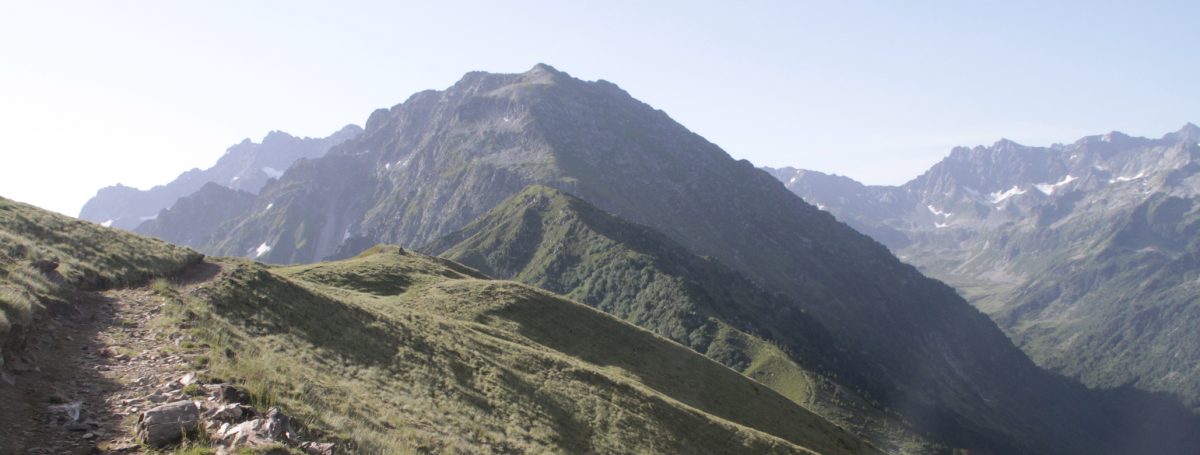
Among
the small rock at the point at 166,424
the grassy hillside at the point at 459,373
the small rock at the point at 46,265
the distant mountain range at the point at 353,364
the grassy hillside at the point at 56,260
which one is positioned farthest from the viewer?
the small rock at the point at 46,265

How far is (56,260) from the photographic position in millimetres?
33469

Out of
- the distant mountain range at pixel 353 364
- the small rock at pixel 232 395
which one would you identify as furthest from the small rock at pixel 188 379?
the small rock at pixel 232 395

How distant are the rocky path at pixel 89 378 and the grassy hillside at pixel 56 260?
845 millimetres

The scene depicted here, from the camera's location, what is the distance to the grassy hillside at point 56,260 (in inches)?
962

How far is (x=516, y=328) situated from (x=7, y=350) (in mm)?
47032

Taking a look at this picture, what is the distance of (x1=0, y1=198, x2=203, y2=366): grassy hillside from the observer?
80.2 ft

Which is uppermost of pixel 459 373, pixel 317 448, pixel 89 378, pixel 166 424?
→ pixel 166 424

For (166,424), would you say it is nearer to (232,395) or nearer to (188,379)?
(232,395)

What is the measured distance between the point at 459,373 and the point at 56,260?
22.1 meters

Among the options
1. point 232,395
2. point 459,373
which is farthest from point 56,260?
point 459,373

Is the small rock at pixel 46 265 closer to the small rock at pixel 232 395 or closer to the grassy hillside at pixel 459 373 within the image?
the grassy hillside at pixel 459 373

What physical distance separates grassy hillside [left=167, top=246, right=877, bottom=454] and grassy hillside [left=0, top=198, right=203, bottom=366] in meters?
4.40

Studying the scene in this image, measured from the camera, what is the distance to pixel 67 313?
28.2 meters

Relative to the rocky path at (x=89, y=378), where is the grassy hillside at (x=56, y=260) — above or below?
above
